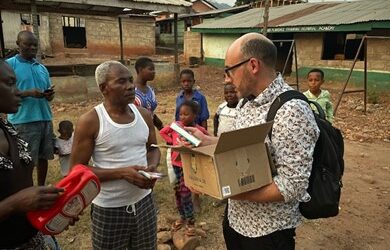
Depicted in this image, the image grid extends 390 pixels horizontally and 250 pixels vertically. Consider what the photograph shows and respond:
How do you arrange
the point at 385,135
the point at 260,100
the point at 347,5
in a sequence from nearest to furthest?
the point at 260,100
the point at 385,135
the point at 347,5

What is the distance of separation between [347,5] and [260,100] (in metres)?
17.3

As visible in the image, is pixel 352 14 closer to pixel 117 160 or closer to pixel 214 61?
pixel 214 61

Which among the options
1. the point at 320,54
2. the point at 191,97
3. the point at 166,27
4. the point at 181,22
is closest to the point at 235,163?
the point at 191,97

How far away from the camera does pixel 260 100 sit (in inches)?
68.7

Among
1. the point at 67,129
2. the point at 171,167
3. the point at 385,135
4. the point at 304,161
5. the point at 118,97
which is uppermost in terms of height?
the point at 118,97

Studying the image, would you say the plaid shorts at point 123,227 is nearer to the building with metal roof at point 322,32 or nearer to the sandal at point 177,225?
the sandal at point 177,225

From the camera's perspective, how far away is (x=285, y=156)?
1.62 m

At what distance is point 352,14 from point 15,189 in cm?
1467

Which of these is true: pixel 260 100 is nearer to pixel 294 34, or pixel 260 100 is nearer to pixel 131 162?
pixel 131 162

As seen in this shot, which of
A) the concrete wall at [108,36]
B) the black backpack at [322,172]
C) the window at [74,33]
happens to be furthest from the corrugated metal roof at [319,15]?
the black backpack at [322,172]

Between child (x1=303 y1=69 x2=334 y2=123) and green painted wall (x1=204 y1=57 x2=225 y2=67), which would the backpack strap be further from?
green painted wall (x1=204 y1=57 x2=225 y2=67)

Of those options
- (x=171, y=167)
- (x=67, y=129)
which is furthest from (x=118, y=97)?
(x=67, y=129)

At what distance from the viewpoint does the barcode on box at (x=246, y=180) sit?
1.62 meters

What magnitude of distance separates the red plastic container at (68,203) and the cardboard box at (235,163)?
468 mm
